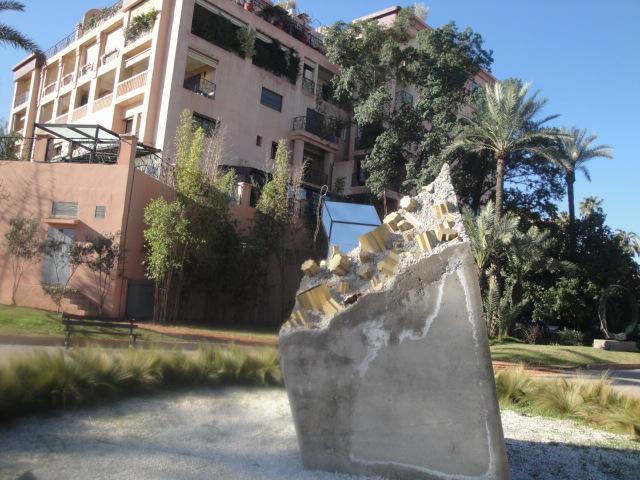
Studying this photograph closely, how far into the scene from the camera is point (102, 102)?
29.6 metres

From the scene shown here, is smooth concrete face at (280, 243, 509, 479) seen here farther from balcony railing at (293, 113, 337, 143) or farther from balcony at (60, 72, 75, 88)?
balcony at (60, 72, 75, 88)

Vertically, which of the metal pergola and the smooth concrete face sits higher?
the metal pergola

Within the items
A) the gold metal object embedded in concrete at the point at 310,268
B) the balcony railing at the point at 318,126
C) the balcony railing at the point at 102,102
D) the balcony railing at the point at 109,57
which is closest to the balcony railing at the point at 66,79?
the balcony railing at the point at 109,57

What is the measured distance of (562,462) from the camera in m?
5.23

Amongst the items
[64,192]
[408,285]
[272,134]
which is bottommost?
[408,285]

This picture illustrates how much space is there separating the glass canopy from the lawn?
6.76 metres

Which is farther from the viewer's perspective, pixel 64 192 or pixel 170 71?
pixel 170 71

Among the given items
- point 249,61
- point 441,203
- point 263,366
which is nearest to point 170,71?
point 249,61

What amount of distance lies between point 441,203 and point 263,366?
3.34 m

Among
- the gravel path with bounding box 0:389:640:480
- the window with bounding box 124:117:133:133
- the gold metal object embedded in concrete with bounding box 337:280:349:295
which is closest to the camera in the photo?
the gravel path with bounding box 0:389:640:480

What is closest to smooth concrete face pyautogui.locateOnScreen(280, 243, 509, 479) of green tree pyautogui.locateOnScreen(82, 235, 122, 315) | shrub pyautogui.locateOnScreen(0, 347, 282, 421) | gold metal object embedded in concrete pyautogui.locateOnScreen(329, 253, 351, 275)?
gold metal object embedded in concrete pyautogui.locateOnScreen(329, 253, 351, 275)

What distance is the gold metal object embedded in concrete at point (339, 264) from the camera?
4527 millimetres

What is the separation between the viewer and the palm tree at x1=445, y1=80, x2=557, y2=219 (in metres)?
24.1

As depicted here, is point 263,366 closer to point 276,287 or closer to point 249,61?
point 276,287
